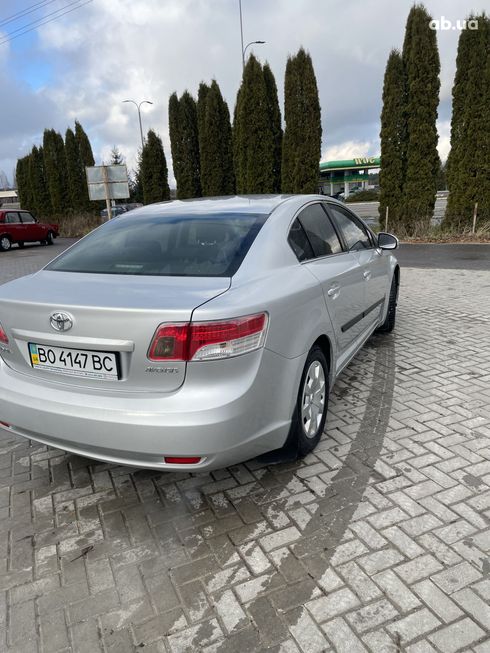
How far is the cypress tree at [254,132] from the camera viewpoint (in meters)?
18.5

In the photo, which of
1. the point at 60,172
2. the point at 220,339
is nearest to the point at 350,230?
the point at 220,339

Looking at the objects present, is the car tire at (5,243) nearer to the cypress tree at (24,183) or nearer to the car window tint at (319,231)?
the cypress tree at (24,183)

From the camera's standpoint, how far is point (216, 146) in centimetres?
2122

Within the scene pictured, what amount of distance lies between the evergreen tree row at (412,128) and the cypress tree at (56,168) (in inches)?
780

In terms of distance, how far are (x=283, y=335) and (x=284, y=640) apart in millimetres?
1329

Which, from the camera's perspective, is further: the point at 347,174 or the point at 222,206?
the point at 347,174

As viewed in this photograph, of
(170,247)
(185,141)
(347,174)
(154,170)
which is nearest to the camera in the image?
(170,247)

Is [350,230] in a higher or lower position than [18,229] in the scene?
higher

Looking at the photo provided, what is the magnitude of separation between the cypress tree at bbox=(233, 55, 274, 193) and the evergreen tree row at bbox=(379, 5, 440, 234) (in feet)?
15.0

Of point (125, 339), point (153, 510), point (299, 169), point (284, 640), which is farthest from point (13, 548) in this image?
point (299, 169)

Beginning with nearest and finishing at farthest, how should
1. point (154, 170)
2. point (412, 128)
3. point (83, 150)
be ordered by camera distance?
point (412, 128), point (154, 170), point (83, 150)

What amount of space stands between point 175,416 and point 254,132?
18.3 metres

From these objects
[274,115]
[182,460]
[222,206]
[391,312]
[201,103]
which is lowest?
[391,312]

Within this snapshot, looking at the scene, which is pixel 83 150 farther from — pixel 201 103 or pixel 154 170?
pixel 201 103
